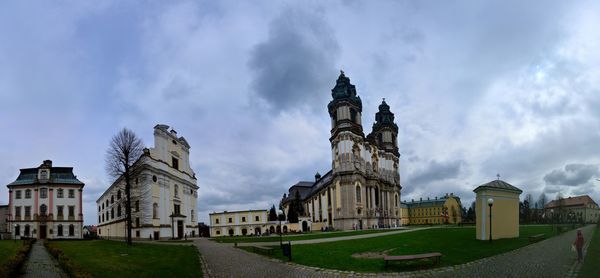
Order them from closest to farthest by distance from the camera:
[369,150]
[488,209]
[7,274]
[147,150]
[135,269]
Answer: [7,274]
[135,269]
[488,209]
[147,150]
[369,150]

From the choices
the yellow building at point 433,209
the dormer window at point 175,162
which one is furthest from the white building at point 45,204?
the yellow building at point 433,209

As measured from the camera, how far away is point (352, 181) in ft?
264

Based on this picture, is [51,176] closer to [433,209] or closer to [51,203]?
[51,203]

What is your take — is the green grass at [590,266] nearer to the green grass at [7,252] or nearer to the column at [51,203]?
the green grass at [7,252]

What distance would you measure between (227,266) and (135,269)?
419cm

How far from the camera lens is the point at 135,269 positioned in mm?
17734

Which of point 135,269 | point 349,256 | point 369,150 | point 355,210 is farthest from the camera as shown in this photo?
point 369,150

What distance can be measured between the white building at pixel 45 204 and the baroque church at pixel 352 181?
44.7 meters

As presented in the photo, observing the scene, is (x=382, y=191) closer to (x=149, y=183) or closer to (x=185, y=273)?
(x=149, y=183)

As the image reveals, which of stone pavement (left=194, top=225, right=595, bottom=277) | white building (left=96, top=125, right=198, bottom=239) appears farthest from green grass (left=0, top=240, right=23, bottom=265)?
white building (left=96, top=125, right=198, bottom=239)

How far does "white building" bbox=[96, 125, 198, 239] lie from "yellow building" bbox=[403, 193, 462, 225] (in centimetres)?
11015

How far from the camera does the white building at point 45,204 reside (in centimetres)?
5900

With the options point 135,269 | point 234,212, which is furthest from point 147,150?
point 234,212

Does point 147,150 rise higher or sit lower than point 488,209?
higher
